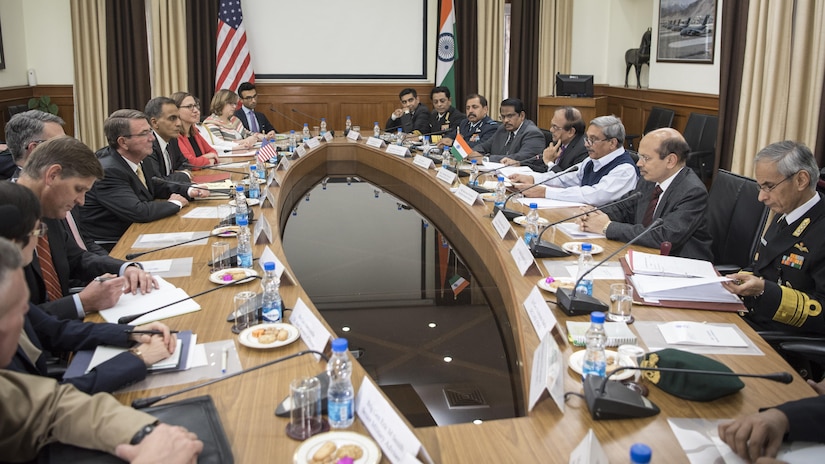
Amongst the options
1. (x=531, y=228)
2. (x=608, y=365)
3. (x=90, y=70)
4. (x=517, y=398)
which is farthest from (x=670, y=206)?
(x=90, y=70)

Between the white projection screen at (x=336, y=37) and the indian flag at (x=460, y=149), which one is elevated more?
the white projection screen at (x=336, y=37)

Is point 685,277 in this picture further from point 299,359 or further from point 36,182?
point 36,182

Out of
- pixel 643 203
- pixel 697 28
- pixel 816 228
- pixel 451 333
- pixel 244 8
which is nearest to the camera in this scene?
pixel 816 228

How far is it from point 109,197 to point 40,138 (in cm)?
39

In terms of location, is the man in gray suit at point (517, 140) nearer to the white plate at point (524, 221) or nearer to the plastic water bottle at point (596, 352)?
the white plate at point (524, 221)

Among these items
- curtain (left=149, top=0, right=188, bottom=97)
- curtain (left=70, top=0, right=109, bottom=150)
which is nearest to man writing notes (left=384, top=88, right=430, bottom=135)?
curtain (left=149, top=0, right=188, bottom=97)

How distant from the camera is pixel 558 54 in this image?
8234mm

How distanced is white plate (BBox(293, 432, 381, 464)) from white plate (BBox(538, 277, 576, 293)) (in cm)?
104

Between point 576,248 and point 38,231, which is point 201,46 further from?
point 38,231

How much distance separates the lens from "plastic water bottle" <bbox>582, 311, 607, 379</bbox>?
1.54m

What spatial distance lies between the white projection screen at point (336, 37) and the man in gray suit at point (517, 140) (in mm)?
3220

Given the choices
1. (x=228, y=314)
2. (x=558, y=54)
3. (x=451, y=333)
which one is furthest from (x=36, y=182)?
(x=558, y=54)

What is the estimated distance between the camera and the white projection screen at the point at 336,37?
8.00 metres

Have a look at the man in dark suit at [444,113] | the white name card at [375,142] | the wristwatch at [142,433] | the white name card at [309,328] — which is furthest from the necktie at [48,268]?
the man in dark suit at [444,113]
